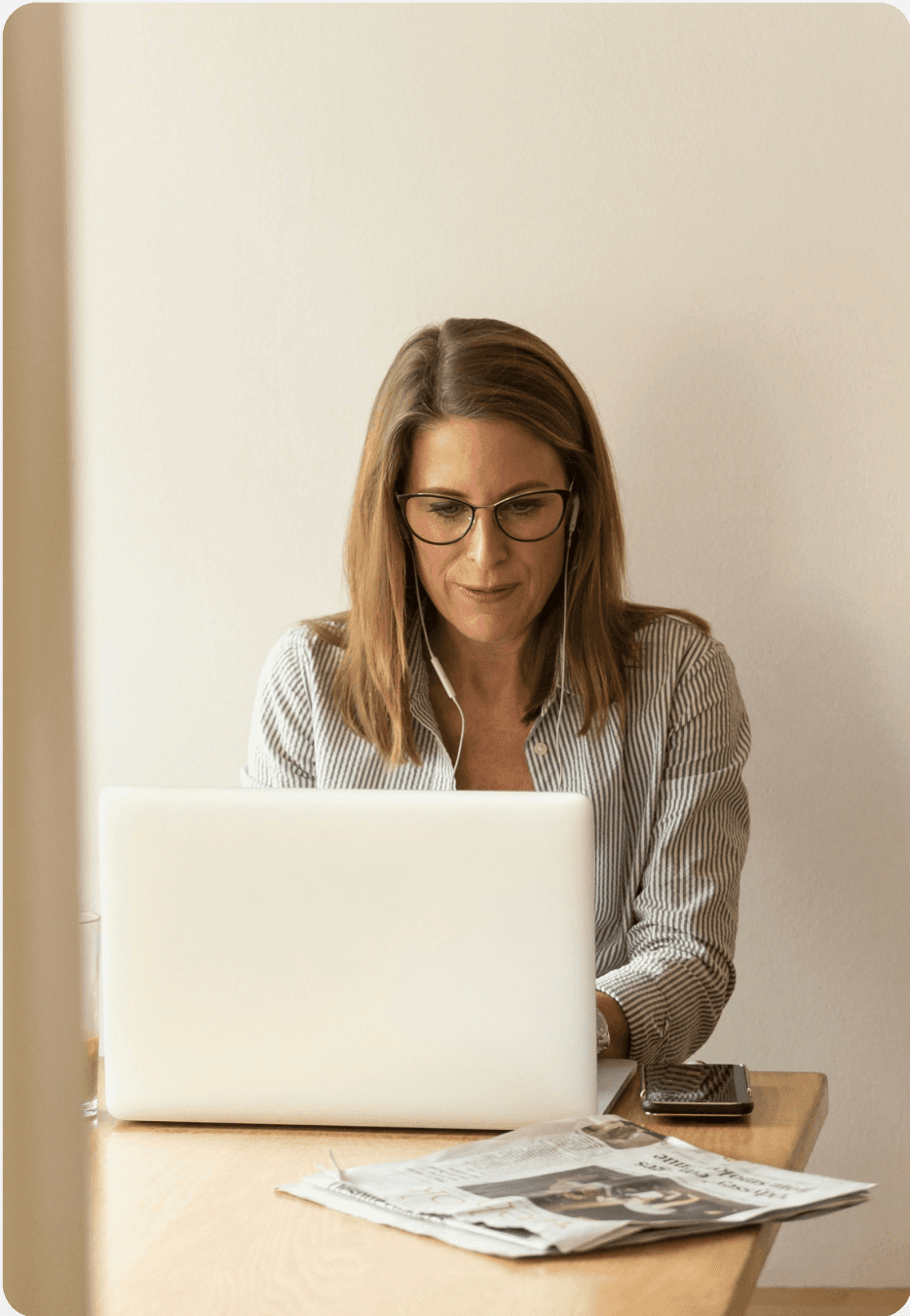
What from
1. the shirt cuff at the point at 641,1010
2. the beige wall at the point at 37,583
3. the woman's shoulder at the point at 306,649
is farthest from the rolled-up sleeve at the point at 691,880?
the beige wall at the point at 37,583

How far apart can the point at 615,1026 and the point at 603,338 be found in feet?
3.20

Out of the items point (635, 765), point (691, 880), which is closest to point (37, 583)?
point (691, 880)

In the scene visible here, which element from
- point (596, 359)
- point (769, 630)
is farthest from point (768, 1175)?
point (596, 359)

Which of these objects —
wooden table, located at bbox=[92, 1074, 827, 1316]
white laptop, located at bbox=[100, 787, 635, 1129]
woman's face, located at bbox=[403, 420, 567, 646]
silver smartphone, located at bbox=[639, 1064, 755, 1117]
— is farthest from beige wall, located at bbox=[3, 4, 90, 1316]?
woman's face, located at bbox=[403, 420, 567, 646]

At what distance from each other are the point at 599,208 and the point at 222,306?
55cm

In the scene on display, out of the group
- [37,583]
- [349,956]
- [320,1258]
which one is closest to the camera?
[37,583]

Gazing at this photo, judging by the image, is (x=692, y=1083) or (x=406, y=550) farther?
(x=406, y=550)

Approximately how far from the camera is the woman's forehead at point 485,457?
1.58m

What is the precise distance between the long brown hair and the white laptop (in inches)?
25.2

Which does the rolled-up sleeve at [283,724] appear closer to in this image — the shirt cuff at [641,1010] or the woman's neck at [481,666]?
the woman's neck at [481,666]

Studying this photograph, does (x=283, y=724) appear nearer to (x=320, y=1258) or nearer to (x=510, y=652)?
(x=510, y=652)

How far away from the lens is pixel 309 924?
3.14 ft

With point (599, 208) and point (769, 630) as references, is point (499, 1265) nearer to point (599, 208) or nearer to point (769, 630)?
point (769, 630)

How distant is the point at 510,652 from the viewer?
173 cm
